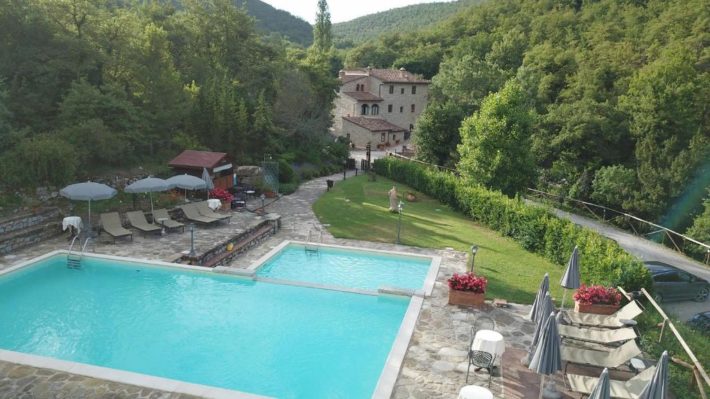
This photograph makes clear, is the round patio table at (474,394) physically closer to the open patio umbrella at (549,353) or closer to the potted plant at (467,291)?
the open patio umbrella at (549,353)

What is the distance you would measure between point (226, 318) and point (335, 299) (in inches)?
127

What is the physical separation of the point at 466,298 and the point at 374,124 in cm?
5123

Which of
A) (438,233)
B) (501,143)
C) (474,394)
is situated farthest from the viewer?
(501,143)

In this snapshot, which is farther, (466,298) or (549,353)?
(466,298)

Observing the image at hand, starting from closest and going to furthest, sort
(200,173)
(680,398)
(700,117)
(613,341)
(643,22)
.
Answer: (680,398) < (613,341) < (200,173) < (700,117) < (643,22)

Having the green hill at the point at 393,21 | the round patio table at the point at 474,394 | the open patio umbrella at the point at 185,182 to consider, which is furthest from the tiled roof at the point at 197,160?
the green hill at the point at 393,21

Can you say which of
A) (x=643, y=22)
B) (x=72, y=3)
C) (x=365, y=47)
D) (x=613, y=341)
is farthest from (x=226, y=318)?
(x=365, y=47)

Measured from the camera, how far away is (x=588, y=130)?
4012 centimetres

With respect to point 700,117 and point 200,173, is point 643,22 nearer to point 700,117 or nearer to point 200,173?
point 700,117

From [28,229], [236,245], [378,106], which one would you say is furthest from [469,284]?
[378,106]

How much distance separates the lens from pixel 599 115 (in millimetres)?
40406

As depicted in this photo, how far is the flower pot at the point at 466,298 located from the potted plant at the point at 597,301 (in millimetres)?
2552

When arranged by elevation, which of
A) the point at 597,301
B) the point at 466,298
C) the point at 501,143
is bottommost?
the point at 466,298

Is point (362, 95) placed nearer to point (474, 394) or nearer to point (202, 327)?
point (202, 327)
